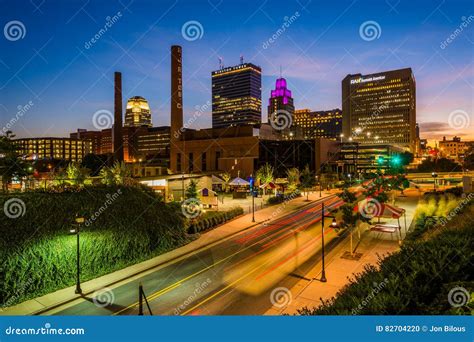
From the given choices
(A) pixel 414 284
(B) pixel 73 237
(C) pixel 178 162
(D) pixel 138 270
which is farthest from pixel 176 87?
(A) pixel 414 284

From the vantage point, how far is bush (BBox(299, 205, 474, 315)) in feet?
17.9

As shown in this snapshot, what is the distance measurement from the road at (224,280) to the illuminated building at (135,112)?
15423cm

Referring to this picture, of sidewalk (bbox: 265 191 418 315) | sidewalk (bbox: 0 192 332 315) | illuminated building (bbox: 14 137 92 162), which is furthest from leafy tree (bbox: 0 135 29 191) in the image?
illuminated building (bbox: 14 137 92 162)

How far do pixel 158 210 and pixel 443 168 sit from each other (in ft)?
229

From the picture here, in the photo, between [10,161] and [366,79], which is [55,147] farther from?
[366,79]

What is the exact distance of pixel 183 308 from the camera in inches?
415

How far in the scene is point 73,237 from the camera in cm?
1370

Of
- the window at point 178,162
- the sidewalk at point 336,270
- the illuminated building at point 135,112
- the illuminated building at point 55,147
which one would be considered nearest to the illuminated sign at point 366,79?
the illuminated building at point 135,112

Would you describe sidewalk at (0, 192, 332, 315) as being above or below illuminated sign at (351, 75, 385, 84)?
below

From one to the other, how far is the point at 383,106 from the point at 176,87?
134 meters

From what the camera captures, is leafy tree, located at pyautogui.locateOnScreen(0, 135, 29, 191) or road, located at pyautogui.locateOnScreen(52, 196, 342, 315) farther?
leafy tree, located at pyautogui.locateOnScreen(0, 135, 29, 191)

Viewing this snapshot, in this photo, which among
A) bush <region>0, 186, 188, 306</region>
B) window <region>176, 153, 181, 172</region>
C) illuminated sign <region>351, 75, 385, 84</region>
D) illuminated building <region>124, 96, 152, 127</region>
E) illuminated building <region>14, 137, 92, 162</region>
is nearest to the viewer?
bush <region>0, 186, 188, 306</region>

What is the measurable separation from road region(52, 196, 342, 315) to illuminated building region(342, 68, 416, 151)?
14884cm

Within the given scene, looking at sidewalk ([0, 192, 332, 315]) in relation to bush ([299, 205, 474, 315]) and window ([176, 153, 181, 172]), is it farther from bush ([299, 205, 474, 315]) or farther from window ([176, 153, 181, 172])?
window ([176, 153, 181, 172])
